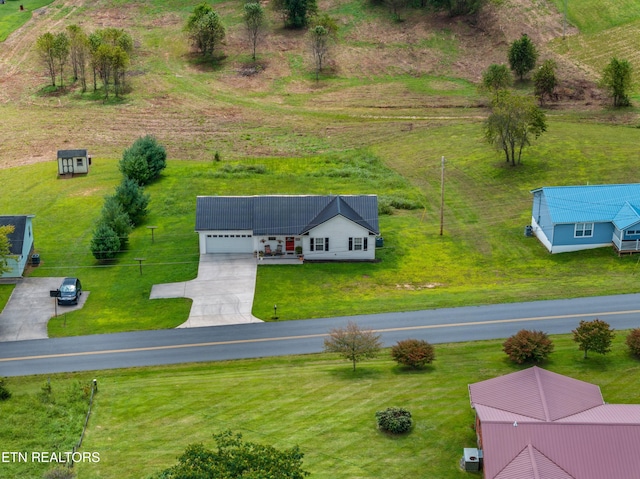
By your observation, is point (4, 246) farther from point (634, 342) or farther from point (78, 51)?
point (78, 51)

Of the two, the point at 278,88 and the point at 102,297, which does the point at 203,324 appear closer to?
the point at 102,297

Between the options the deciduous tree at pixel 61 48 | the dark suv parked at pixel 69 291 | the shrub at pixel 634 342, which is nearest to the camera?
the shrub at pixel 634 342

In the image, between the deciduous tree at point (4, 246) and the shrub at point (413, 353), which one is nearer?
the shrub at point (413, 353)

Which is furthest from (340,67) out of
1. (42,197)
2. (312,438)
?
(312,438)

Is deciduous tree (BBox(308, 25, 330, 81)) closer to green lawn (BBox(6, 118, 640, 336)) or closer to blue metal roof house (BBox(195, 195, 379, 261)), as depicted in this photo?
green lawn (BBox(6, 118, 640, 336))

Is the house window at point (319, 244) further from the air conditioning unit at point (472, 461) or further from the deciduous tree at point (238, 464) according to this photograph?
the deciduous tree at point (238, 464)

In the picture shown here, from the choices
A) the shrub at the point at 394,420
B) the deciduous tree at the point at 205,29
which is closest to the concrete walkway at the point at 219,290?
the shrub at the point at 394,420
